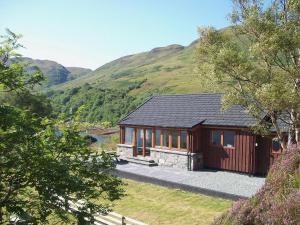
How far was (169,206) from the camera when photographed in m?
18.7

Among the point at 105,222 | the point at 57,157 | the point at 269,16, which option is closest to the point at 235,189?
the point at 105,222

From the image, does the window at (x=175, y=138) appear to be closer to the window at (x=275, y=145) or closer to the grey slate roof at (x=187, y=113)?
the grey slate roof at (x=187, y=113)

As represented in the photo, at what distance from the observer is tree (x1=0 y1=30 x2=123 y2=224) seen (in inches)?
278

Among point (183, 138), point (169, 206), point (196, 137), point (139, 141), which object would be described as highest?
point (196, 137)

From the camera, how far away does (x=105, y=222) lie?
16.1m

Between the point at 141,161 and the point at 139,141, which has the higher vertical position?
the point at 139,141

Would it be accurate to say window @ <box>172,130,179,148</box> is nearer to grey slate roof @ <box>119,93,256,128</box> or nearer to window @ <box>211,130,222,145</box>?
grey slate roof @ <box>119,93,256,128</box>

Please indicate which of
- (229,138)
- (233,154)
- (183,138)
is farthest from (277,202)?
(183,138)

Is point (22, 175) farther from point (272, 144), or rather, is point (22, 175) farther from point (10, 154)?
point (272, 144)

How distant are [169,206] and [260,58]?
8899 mm

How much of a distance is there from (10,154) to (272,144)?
64.9ft

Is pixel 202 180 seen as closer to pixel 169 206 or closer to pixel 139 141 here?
pixel 169 206

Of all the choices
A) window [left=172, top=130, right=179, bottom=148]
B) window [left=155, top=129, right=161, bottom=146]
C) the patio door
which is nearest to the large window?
window [left=172, top=130, right=179, bottom=148]

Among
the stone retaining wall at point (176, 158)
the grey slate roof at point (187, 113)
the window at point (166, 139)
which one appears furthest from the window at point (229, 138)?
the window at point (166, 139)
